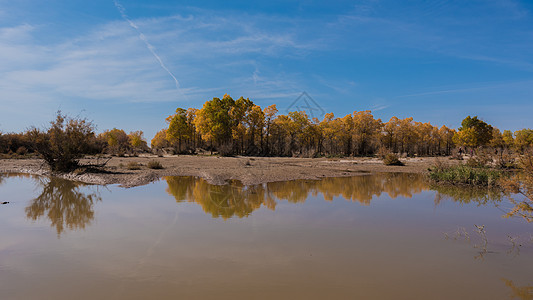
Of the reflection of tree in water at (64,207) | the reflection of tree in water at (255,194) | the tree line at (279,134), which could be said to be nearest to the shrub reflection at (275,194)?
the reflection of tree in water at (255,194)

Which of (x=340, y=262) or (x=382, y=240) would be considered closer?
(x=340, y=262)

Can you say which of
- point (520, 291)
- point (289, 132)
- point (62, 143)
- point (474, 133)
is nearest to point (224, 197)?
point (520, 291)

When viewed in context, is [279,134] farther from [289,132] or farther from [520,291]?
[520,291]

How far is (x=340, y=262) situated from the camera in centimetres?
451

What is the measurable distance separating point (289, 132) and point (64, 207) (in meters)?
45.7

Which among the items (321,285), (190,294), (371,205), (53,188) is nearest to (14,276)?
(190,294)

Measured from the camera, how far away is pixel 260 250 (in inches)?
195

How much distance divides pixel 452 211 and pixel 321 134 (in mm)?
47951

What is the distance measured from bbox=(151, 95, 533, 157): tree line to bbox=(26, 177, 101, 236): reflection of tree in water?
90.2 ft

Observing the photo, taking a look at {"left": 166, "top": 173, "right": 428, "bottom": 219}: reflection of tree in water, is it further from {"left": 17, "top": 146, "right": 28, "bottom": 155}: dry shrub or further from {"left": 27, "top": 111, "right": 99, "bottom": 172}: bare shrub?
{"left": 17, "top": 146, "right": 28, "bottom": 155}: dry shrub

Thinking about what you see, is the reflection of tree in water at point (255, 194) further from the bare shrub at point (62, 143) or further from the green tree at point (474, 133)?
the green tree at point (474, 133)

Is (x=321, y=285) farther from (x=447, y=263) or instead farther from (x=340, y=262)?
(x=447, y=263)

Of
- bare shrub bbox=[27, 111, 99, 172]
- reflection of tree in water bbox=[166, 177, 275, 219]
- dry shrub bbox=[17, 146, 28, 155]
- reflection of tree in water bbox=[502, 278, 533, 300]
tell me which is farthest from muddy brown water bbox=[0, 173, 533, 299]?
dry shrub bbox=[17, 146, 28, 155]

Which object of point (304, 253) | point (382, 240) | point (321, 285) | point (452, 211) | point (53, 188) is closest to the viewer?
point (321, 285)
